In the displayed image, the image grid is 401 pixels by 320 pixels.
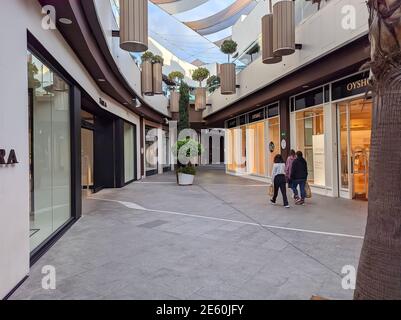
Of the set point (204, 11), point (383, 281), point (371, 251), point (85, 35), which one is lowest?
point (383, 281)

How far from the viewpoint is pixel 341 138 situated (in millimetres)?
11172

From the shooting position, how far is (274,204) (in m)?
9.88

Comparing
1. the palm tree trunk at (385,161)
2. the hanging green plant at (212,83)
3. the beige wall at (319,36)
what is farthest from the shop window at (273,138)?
the palm tree trunk at (385,161)

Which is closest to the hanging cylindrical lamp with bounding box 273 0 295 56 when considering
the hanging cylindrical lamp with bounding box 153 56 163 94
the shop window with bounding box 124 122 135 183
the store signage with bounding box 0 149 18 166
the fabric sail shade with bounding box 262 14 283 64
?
the fabric sail shade with bounding box 262 14 283 64

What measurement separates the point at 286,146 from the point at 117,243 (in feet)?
33.8

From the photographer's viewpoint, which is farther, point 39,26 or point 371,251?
point 39,26

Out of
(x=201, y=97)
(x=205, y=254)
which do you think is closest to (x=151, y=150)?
(x=201, y=97)

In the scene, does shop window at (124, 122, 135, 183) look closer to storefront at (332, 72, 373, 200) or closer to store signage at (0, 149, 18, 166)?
storefront at (332, 72, 373, 200)

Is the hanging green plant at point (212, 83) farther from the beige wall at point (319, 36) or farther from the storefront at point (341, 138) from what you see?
the storefront at point (341, 138)

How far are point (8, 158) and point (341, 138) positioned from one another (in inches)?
407

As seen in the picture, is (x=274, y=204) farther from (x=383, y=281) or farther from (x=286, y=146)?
(x=383, y=281)

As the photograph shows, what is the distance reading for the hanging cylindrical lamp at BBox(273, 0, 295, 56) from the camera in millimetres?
9898

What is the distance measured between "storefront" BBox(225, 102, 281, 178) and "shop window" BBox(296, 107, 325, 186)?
1787 millimetres
